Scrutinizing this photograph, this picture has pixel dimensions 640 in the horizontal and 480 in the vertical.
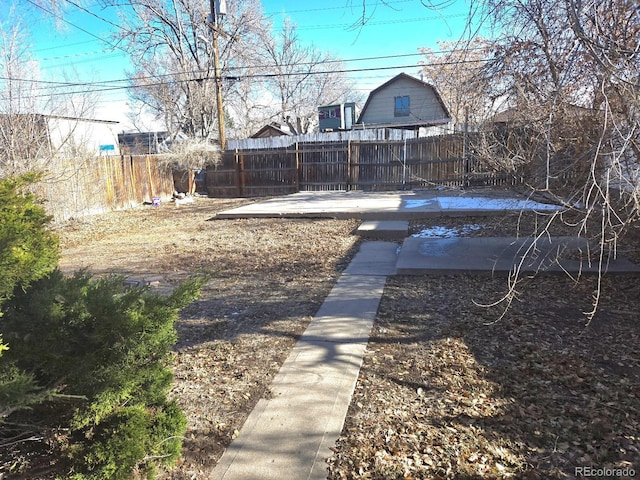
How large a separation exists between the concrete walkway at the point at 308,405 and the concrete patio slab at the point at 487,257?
1483 mm

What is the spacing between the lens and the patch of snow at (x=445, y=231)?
820 centimetres

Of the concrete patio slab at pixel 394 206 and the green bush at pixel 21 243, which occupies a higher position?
the green bush at pixel 21 243

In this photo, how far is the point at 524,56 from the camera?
4418mm

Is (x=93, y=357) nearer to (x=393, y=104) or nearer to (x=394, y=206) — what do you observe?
(x=394, y=206)

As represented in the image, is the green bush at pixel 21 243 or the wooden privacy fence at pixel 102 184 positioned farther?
the wooden privacy fence at pixel 102 184

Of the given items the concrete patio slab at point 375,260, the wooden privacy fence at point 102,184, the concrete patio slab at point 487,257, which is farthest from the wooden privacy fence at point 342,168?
the concrete patio slab at point 487,257

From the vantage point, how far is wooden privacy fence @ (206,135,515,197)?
50.6 feet

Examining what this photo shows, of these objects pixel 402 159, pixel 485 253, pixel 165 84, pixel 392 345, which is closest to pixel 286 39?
pixel 165 84

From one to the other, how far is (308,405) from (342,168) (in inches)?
573

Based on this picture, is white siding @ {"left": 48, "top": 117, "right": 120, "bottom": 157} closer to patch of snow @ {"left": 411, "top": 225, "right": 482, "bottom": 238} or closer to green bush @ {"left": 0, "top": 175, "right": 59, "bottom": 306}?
patch of snow @ {"left": 411, "top": 225, "right": 482, "bottom": 238}

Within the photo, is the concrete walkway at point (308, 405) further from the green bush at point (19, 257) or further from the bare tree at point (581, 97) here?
the bare tree at point (581, 97)

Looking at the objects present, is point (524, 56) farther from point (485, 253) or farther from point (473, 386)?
point (473, 386)

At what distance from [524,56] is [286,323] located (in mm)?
3662

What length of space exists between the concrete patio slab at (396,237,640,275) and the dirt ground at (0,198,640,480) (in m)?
0.21
